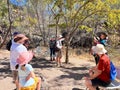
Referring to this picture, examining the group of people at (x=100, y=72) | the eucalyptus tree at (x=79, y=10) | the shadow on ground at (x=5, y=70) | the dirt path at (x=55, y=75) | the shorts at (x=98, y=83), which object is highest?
the eucalyptus tree at (x=79, y=10)

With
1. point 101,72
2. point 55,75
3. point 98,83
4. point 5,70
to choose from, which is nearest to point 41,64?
point 5,70

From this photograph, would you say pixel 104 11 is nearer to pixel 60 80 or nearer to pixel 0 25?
pixel 60 80

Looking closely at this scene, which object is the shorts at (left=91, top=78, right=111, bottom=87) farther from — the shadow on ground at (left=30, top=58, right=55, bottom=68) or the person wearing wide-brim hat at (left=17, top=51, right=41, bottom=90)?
the shadow on ground at (left=30, top=58, right=55, bottom=68)

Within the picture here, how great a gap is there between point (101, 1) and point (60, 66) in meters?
3.17

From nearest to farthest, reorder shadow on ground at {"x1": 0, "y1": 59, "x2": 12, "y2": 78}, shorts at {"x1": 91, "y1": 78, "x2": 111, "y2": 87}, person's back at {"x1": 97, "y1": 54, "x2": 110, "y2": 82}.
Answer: person's back at {"x1": 97, "y1": 54, "x2": 110, "y2": 82} < shorts at {"x1": 91, "y1": 78, "x2": 111, "y2": 87} < shadow on ground at {"x1": 0, "y1": 59, "x2": 12, "y2": 78}

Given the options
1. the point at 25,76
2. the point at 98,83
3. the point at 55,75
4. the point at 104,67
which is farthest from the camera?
the point at 55,75

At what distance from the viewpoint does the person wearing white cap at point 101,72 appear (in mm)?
7059

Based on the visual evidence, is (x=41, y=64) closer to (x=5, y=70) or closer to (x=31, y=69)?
(x=5, y=70)

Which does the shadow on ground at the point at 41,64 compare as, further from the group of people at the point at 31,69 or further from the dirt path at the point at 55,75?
the group of people at the point at 31,69

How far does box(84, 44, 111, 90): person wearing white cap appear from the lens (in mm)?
7059

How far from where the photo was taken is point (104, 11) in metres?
12.9

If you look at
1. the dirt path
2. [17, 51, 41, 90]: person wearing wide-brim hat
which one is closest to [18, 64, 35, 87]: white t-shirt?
[17, 51, 41, 90]: person wearing wide-brim hat

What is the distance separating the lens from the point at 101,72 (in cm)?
713

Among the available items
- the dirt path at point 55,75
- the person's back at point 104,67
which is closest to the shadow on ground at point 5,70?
the dirt path at point 55,75
